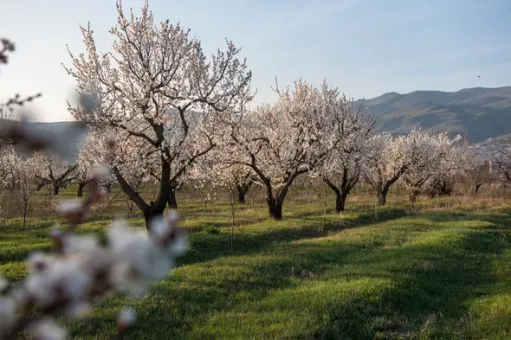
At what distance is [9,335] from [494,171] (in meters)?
61.4

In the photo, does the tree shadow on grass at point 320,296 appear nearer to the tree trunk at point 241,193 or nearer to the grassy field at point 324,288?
the grassy field at point 324,288

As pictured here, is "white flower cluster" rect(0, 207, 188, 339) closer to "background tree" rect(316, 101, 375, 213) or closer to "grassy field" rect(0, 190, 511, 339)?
"grassy field" rect(0, 190, 511, 339)

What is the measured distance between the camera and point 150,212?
17.4m

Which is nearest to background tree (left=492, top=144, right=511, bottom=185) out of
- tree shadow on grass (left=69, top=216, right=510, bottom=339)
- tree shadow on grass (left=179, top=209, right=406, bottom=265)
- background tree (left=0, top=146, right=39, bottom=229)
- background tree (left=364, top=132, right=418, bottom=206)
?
background tree (left=364, top=132, right=418, bottom=206)

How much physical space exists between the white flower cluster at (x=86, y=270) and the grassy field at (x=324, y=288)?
683cm

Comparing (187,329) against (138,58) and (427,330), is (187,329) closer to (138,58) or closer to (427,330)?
(427,330)

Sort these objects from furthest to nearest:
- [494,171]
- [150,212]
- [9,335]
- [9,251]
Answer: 1. [494,171]
2. [150,212]
3. [9,251]
4. [9,335]

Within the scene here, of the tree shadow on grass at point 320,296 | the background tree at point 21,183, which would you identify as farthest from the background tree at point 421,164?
the background tree at point 21,183

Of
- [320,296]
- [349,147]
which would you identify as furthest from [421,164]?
[320,296]

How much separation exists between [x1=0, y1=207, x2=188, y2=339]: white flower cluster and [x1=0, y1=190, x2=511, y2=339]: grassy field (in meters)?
6.83

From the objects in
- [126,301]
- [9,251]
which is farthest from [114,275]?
[9,251]

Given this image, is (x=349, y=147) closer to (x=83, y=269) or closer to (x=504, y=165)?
(x=504, y=165)

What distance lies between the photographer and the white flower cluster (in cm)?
115

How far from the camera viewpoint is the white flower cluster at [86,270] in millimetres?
1146
